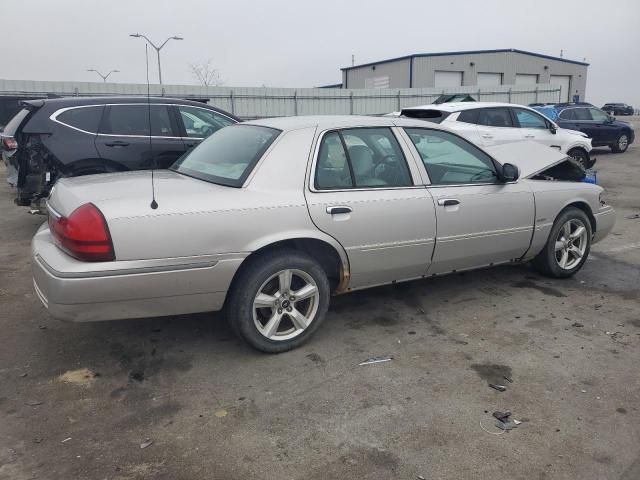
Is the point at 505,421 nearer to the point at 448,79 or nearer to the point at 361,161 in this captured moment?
the point at 361,161

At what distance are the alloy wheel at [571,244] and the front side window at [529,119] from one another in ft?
22.1

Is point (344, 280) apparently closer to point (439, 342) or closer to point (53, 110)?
point (439, 342)

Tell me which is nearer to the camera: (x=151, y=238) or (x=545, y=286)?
(x=151, y=238)

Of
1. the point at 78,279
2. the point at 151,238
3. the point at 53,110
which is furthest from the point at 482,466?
the point at 53,110

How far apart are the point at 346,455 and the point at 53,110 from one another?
19.5 ft

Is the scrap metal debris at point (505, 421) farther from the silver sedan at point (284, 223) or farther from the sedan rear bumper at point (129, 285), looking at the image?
the sedan rear bumper at point (129, 285)

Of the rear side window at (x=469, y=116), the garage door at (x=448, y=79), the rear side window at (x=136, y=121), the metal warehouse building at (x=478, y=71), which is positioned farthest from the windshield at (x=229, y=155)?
the garage door at (x=448, y=79)

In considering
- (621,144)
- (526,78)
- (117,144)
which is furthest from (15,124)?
(526,78)

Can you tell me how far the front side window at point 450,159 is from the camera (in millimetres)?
4355

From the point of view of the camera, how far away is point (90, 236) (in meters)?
3.12

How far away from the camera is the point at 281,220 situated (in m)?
3.56

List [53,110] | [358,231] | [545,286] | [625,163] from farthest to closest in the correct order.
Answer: [625,163], [53,110], [545,286], [358,231]

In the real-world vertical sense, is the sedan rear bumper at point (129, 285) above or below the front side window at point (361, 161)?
below

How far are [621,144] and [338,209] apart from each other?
17.3 metres
